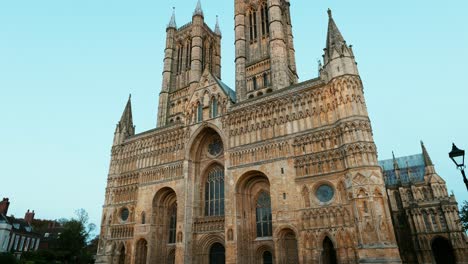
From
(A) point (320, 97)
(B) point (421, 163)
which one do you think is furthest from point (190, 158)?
(B) point (421, 163)

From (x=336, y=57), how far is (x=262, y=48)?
17.7m

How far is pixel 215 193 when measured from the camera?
93.1 feet

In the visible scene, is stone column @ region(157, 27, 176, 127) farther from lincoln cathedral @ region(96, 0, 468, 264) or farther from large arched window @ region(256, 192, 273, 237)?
large arched window @ region(256, 192, 273, 237)

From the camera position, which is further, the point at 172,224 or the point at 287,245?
the point at 172,224

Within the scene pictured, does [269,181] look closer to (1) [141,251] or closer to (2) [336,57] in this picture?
(2) [336,57]

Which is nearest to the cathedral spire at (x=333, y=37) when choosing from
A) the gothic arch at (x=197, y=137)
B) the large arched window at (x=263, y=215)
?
the gothic arch at (x=197, y=137)

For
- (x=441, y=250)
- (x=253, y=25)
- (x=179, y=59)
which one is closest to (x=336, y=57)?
(x=253, y=25)

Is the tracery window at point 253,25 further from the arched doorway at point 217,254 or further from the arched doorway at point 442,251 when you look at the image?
the arched doorway at point 442,251

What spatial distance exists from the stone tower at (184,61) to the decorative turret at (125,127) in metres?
5.37

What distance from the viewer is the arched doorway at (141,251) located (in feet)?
95.4

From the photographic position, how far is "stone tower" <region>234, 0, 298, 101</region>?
1391 inches

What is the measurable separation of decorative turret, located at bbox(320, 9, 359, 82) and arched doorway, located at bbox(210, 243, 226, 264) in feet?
55.0

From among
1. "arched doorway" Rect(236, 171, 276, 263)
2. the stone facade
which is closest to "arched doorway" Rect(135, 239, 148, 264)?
"arched doorway" Rect(236, 171, 276, 263)

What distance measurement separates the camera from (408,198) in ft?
128
